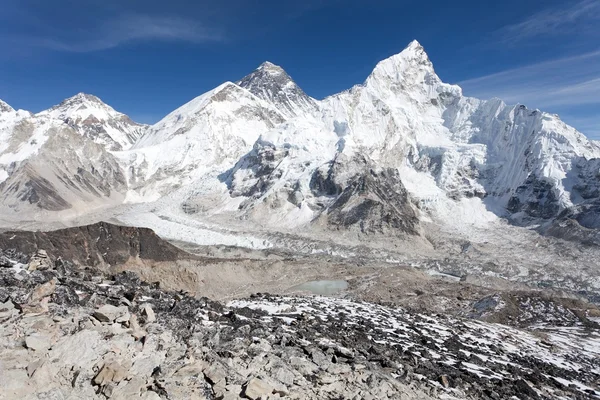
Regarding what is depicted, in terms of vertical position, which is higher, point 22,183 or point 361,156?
point 361,156

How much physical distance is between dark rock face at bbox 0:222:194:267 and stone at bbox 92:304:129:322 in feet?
126

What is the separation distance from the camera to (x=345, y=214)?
122m

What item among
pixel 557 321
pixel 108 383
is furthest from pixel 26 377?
pixel 557 321

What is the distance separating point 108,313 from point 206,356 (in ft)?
9.53

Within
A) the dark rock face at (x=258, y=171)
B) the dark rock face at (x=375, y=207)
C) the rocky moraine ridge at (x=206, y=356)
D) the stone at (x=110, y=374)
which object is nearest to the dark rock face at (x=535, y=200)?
the dark rock face at (x=375, y=207)

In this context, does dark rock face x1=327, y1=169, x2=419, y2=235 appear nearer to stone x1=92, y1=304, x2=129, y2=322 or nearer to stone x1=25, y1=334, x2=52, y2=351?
stone x1=92, y1=304, x2=129, y2=322

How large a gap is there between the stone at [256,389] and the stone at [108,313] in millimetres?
4059

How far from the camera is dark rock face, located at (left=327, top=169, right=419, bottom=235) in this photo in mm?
116062

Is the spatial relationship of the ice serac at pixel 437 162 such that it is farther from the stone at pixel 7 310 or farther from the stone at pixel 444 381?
the stone at pixel 7 310

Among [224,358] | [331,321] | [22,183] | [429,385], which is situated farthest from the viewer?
[22,183]

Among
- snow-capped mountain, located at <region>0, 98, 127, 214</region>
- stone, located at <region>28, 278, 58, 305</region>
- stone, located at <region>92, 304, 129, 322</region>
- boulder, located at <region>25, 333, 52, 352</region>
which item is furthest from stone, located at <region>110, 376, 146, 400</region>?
snow-capped mountain, located at <region>0, 98, 127, 214</region>

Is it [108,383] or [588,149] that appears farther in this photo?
[588,149]

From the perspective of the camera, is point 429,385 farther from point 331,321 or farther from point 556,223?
point 556,223

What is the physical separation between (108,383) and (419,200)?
14797 centimetres
